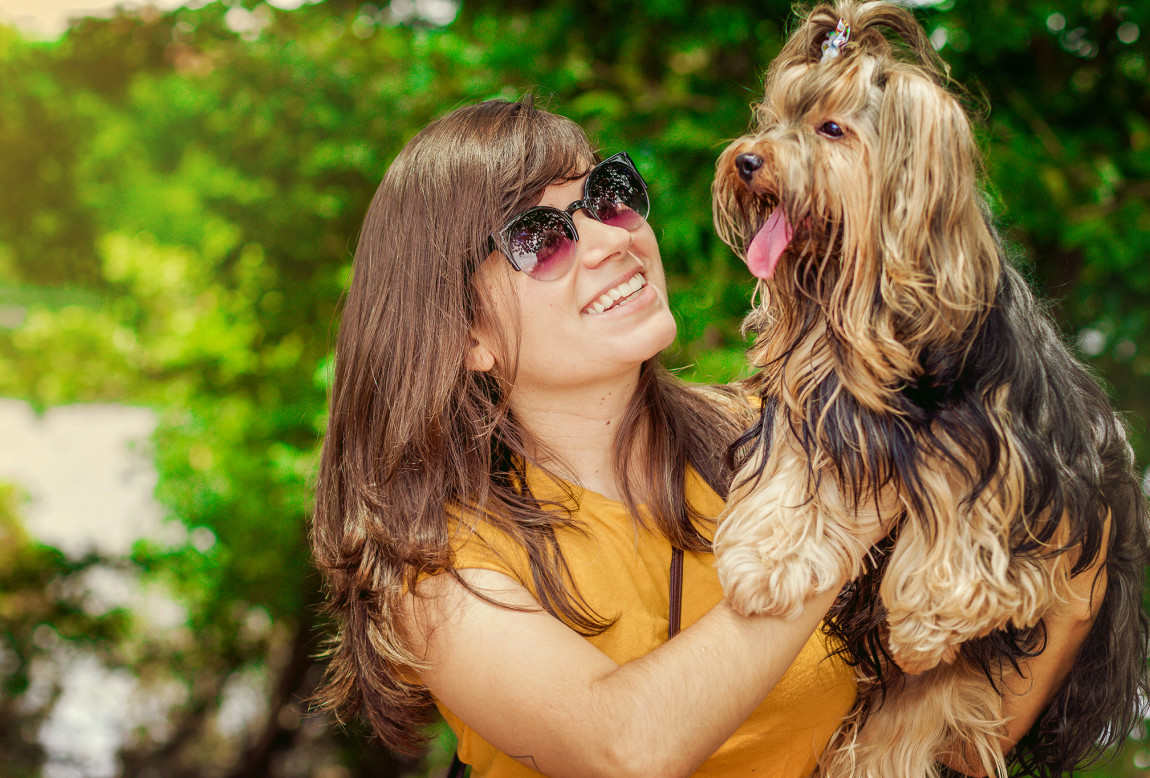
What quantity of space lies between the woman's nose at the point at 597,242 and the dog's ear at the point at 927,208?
1.81ft

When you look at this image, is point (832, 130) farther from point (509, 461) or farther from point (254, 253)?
point (254, 253)

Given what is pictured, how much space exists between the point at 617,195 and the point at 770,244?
1.70 ft

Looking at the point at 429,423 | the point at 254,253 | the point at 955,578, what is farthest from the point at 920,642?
the point at 254,253

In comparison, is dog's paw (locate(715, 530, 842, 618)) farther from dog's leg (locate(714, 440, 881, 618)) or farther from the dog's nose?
the dog's nose

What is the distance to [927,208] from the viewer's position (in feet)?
4.21

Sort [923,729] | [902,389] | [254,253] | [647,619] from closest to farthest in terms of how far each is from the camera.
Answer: [902,389] → [647,619] → [923,729] → [254,253]

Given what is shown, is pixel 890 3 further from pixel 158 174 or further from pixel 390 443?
pixel 158 174

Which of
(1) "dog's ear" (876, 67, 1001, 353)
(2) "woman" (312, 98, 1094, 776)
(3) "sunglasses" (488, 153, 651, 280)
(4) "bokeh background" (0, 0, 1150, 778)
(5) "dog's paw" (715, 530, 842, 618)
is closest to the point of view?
(1) "dog's ear" (876, 67, 1001, 353)

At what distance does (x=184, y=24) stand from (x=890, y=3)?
320 cm

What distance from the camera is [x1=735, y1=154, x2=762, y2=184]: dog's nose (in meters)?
1.32

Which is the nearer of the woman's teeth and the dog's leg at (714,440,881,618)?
the dog's leg at (714,440,881,618)

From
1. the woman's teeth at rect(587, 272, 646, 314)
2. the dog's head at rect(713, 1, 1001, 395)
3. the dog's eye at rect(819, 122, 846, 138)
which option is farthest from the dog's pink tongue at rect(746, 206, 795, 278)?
the woman's teeth at rect(587, 272, 646, 314)

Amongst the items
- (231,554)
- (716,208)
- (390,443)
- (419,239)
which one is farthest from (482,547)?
(231,554)

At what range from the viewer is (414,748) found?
6.88ft
